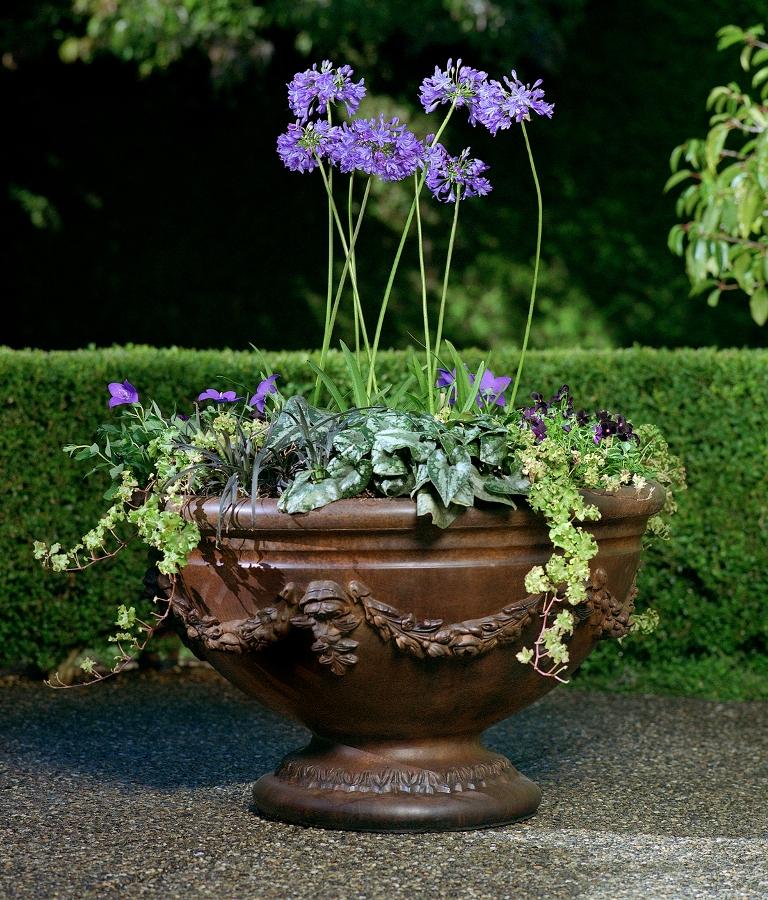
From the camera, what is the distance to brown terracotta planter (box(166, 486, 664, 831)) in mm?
2729

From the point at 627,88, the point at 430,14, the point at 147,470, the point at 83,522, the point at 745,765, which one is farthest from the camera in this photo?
the point at 627,88

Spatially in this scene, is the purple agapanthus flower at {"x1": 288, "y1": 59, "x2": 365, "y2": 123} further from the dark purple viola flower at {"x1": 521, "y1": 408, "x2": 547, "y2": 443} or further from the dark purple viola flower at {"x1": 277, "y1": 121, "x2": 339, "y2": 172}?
the dark purple viola flower at {"x1": 521, "y1": 408, "x2": 547, "y2": 443}

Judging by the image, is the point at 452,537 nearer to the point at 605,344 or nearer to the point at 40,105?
the point at 605,344

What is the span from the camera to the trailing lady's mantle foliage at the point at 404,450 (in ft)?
8.97

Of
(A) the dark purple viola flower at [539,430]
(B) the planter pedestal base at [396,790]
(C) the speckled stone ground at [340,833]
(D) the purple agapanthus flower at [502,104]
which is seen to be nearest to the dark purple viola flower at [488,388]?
(A) the dark purple viola flower at [539,430]

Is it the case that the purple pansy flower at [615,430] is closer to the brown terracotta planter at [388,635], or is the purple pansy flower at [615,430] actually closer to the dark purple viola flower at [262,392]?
the brown terracotta planter at [388,635]

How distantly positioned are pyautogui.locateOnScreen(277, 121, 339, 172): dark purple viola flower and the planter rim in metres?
0.87

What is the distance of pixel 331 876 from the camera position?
102 inches

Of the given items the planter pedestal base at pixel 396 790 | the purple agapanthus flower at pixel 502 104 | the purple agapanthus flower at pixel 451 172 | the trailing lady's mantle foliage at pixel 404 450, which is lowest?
the planter pedestal base at pixel 396 790

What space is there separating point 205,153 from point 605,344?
271cm

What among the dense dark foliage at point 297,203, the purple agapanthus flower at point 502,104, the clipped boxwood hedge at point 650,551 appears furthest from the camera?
the dense dark foliage at point 297,203

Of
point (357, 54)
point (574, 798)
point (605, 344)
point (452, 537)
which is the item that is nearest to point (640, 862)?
point (574, 798)

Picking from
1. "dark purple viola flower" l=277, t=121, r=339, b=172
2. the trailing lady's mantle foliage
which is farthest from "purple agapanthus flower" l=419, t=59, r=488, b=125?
"dark purple viola flower" l=277, t=121, r=339, b=172

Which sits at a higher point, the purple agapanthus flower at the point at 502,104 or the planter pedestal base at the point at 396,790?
the purple agapanthus flower at the point at 502,104
